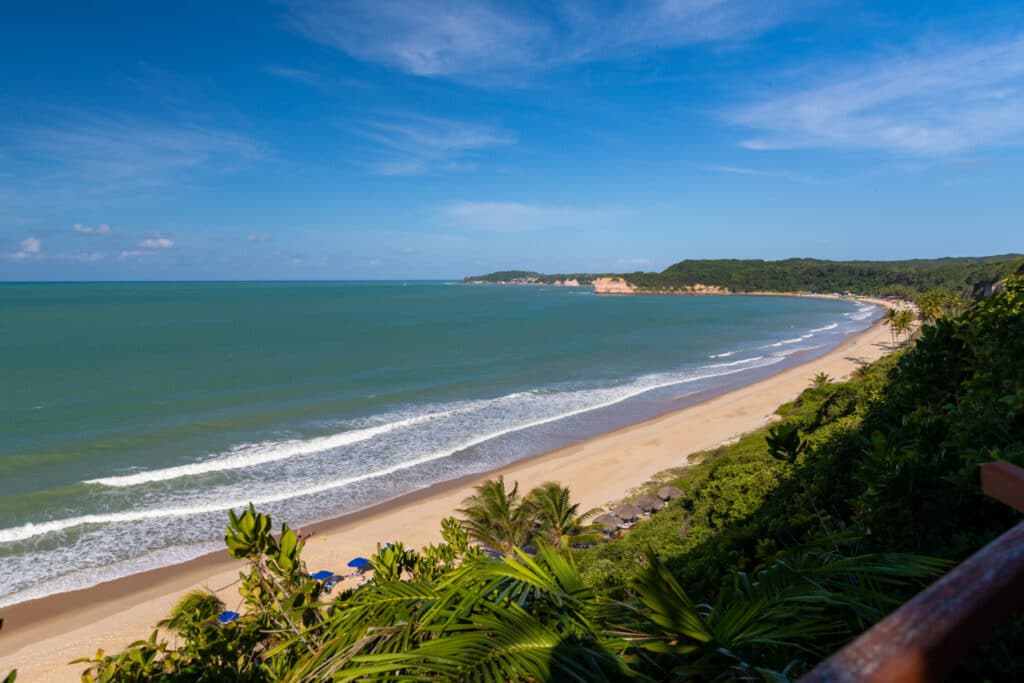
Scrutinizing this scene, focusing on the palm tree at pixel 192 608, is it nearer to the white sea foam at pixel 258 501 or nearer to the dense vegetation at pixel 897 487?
the white sea foam at pixel 258 501

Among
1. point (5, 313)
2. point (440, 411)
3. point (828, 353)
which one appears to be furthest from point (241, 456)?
point (5, 313)

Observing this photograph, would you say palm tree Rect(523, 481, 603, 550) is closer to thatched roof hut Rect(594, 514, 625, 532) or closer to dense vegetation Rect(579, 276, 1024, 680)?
thatched roof hut Rect(594, 514, 625, 532)

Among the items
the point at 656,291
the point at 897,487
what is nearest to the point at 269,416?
the point at 897,487

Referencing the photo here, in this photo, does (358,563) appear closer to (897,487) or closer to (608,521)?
(608,521)

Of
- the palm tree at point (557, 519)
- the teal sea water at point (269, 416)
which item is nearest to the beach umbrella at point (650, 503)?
the palm tree at point (557, 519)

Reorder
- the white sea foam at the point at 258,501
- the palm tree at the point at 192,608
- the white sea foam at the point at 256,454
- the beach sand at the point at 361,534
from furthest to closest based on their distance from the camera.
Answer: the white sea foam at the point at 256,454
the white sea foam at the point at 258,501
the beach sand at the point at 361,534
the palm tree at the point at 192,608

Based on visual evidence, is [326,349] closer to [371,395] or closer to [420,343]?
[420,343]
